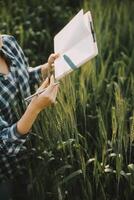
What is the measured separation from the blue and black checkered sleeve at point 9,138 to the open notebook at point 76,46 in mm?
253

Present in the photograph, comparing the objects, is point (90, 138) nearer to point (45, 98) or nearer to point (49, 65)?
point (49, 65)

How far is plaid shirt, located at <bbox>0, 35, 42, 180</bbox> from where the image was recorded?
213cm

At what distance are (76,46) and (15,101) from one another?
1.28 feet

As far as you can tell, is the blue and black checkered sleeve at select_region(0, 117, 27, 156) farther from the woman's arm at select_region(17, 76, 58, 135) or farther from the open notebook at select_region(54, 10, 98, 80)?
the open notebook at select_region(54, 10, 98, 80)

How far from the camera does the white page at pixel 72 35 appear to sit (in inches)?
80.2

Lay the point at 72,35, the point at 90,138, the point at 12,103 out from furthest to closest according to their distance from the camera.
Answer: the point at 90,138 → the point at 12,103 → the point at 72,35

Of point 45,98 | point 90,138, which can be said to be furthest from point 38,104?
point 90,138

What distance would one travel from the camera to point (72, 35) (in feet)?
6.88

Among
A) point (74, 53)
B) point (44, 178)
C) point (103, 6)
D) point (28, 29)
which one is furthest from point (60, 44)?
point (103, 6)

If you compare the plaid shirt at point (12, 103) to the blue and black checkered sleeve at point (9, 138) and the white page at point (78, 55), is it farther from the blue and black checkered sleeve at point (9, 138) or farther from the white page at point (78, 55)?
the white page at point (78, 55)

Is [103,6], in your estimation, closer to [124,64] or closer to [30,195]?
[124,64]

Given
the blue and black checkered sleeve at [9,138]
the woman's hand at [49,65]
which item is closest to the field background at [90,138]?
the woman's hand at [49,65]

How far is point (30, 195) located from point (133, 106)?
55 centimetres

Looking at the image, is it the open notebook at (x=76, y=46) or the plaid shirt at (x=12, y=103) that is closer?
the open notebook at (x=76, y=46)
